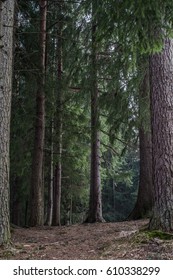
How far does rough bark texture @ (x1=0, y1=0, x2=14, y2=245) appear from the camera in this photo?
18.0ft

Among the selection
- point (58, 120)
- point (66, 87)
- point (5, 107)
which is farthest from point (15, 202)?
point (5, 107)

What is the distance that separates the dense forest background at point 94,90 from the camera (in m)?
5.77

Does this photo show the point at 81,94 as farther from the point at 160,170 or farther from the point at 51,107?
the point at 160,170

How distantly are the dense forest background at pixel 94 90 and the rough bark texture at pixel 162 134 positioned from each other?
17 millimetres

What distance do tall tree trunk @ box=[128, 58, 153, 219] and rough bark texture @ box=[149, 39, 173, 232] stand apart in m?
3.35

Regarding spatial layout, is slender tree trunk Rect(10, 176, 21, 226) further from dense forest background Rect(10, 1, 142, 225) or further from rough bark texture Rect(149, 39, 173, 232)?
rough bark texture Rect(149, 39, 173, 232)

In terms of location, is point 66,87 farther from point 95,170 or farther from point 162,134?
point 162,134

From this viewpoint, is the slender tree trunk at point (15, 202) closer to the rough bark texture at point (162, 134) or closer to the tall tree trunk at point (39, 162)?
the tall tree trunk at point (39, 162)

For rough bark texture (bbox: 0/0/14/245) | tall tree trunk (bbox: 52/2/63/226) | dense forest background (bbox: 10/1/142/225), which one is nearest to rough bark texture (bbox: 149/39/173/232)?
dense forest background (bbox: 10/1/142/225)

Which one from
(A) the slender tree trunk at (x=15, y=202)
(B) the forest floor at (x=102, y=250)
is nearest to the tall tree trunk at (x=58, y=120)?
(A) the slender tree trunk at (x=15, y=202)

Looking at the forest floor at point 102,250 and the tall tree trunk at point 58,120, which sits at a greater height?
the tall tree trunk at point 58,120

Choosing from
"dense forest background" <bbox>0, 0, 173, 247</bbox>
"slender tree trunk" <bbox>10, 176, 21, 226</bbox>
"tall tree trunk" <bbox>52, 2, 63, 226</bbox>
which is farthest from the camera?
"slender tree trunk" <bbox>10, 176, 21, 226</bbox>

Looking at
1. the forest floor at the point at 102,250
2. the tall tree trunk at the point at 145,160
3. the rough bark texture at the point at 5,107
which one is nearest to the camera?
the forest floor at the point at 102,250

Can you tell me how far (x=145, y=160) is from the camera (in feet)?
33.6
